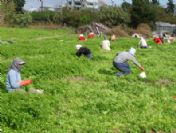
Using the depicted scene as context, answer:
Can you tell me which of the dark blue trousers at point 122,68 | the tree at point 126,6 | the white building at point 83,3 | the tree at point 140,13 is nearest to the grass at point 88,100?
the dark blue trousers at point 122,68

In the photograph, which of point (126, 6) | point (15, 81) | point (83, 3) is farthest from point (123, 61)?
point (83, 3)

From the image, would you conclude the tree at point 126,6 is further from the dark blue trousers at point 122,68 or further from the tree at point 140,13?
the dark blue trousers at point 122,68

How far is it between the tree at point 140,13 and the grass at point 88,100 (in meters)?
46.9

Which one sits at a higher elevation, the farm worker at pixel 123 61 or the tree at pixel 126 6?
the farm worker at pixel 123 61

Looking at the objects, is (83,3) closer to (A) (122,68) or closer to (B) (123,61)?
(A) (122,68)

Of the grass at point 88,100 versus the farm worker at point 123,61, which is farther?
the farm worker at point 123,61

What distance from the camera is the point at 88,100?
46.0ft

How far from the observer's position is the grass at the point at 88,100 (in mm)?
11289

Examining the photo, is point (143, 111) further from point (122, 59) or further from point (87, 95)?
point (122, 59)

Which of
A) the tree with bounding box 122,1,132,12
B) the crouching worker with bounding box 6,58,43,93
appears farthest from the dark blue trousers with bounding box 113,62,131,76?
the tree with bounding box 122,1,132,12

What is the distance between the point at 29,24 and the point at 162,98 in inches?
2319

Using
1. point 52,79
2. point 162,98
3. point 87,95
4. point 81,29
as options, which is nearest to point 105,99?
point 87,95

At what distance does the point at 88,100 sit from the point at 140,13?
184 ft

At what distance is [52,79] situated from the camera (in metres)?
17.5
